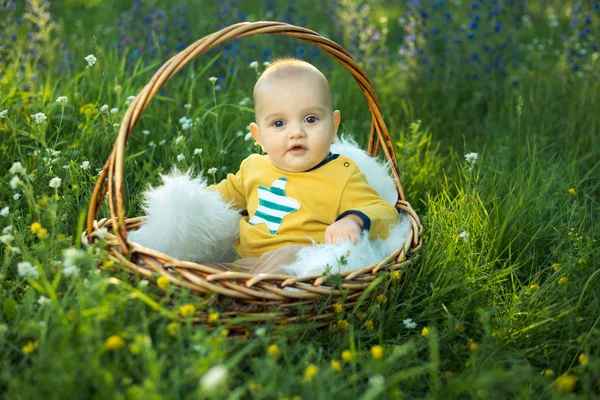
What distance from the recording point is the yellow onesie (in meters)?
2.42

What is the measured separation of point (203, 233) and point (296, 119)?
56 centimetres

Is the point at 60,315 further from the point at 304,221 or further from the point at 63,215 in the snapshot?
the point at 304,221

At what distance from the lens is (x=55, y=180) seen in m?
2.13

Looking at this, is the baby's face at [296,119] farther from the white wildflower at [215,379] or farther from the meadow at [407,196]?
the white wildflower at [215,379]

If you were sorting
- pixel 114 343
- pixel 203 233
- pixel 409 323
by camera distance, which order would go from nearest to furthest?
pixel 114 343
pixel 409 323
pixel 203 233

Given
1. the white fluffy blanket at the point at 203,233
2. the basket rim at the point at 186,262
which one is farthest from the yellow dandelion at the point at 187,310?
the white fluffy blanket at the point at 203,233

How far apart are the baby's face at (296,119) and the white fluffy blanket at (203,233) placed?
0.32 meters

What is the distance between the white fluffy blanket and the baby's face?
32 centimetres

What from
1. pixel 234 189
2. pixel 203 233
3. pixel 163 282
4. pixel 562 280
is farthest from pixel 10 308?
pixel 562 280

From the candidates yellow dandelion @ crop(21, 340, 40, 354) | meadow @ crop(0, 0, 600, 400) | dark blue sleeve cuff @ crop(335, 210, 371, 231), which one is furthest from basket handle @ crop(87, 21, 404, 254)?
dark blue sleeve cuff @ crop(335, 210, 371, 231)

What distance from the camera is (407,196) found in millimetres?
3133

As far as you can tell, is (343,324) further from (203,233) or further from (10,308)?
(10,308)

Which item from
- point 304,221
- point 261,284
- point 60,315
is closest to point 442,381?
point 261,284

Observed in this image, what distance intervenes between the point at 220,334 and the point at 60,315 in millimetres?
409
